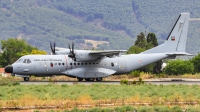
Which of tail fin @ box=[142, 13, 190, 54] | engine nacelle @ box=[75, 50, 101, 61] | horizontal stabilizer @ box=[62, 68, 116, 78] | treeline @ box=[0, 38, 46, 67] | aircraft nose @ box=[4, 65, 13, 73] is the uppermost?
treeline @ box=[0, 38, 46, 67]

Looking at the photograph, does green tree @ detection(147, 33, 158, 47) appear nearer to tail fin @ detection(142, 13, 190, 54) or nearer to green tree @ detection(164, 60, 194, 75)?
green tree @ detection(164, 60, 194, 75)

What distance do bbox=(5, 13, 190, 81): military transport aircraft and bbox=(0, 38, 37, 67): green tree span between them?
160 feet

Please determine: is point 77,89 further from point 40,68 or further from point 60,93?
point 40,68

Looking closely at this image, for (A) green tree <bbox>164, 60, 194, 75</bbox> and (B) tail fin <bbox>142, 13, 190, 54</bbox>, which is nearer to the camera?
(B) tail fin <bbox>142, 13, 190, 54</bbox>

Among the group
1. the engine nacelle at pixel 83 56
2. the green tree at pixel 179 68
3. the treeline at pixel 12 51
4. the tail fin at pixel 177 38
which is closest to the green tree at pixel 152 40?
the green tree at pixel 179 68

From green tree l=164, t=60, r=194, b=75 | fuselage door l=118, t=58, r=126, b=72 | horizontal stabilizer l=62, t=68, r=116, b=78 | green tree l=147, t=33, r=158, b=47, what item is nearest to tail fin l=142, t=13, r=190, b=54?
fuselage door l=118, t=58, r=126, b=72

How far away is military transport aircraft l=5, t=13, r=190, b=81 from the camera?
49781 mm

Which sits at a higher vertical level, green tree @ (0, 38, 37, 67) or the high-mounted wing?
green tree @ (0, 38, 37, 67)

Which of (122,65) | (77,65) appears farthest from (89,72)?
(122,65)

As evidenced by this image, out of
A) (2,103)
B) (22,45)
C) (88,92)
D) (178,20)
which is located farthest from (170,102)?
(22,45)

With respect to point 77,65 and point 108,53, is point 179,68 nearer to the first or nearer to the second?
point 77,65

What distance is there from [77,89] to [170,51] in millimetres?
18481

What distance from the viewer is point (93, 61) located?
51.9 meters

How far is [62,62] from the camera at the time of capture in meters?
50.8
